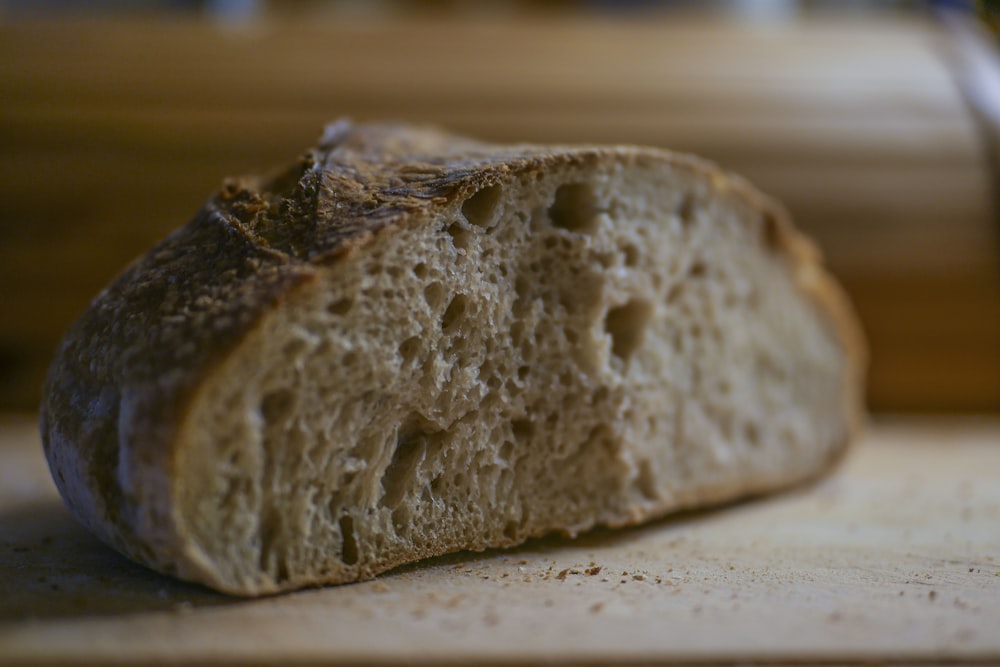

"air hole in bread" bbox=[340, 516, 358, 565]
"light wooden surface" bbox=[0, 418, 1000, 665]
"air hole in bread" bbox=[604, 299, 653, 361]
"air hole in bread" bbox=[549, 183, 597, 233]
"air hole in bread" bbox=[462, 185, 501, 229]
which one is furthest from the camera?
"air hole in bread" bbox=[604, 299, 653, 361]

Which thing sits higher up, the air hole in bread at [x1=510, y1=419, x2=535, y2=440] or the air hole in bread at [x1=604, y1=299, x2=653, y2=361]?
the air hole in bread at [x1=604, y1=299, x2=653, y2=361]

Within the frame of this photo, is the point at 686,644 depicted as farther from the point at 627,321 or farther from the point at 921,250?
the point at 921,250

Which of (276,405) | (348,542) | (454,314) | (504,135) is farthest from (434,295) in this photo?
(504,135)

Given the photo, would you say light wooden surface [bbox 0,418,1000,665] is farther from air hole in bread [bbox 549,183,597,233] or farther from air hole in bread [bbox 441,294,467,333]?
air hole in bread [bbox 549,183,597,233]

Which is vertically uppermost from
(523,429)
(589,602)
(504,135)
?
(504,135)

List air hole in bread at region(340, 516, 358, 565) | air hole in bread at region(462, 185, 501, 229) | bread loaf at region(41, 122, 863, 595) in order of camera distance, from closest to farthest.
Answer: bread loaf at region(41, 122, 863, 595) → air hole in bread at region(340, 516, 358, 565) → air hole in bread at region(462, 185, 501, 229)

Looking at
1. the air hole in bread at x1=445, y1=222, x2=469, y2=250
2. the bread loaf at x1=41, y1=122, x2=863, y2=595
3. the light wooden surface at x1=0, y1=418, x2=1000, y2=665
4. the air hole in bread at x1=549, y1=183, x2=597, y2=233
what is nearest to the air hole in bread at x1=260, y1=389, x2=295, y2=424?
the bread loaf at x1=41, y1=122, x2=863, y2=595

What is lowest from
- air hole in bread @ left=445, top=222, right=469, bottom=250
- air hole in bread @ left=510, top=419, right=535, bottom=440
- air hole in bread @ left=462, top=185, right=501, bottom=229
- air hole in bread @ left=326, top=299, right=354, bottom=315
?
air hole in bread @ left=510, top=419, right=535, bottom=440

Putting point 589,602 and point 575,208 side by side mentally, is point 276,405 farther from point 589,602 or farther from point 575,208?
point 575,208

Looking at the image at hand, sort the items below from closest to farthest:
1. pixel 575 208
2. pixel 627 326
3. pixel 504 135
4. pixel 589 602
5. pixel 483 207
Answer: pixel 589 602, pixel 483 207, pixel 575 208, pixel 627 326, pixel 504 135
